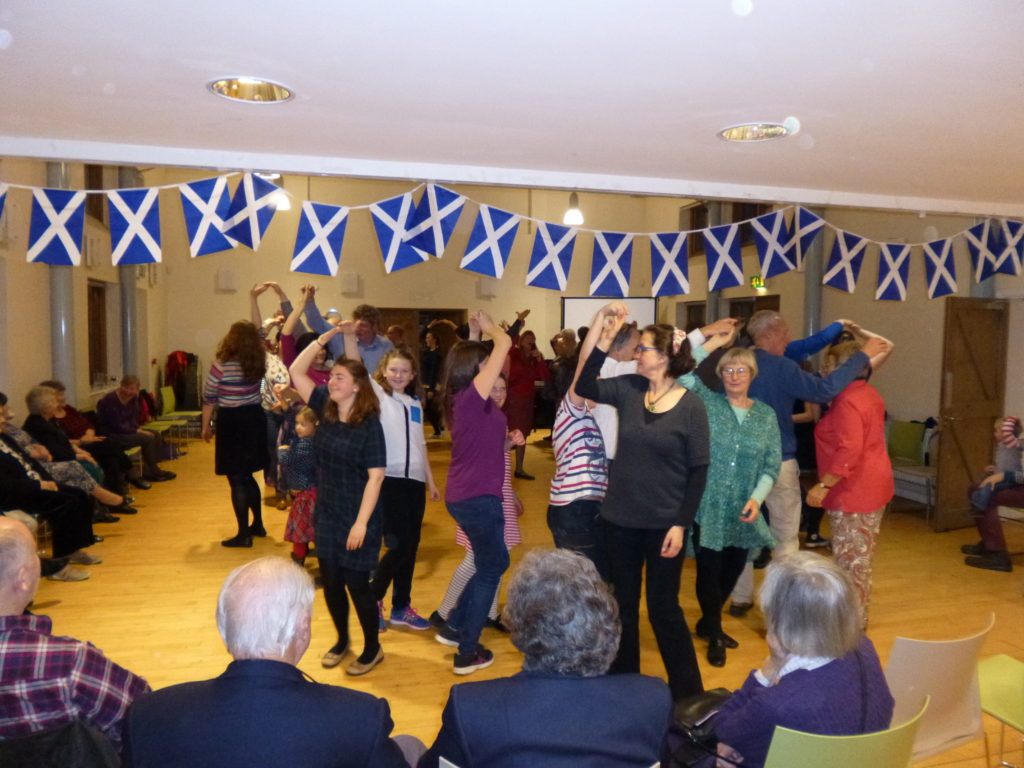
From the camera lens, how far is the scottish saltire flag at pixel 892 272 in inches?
208

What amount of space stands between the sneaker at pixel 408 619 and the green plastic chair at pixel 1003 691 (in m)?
2.49

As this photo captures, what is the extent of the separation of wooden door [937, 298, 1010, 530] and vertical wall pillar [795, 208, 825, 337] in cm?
250

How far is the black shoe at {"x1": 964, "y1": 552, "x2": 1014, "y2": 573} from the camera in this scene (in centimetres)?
503

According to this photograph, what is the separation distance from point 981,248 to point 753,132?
3133 mm

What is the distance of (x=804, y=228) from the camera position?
4863 mm

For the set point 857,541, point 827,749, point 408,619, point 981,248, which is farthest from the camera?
point 981,248

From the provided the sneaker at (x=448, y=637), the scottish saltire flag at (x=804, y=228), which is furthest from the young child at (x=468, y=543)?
the scottish saltire flag at (x=804, y=228)

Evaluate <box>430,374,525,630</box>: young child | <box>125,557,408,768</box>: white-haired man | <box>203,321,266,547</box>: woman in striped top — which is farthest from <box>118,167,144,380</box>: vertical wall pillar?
<box>125,557,408,768</box>: white-haired man

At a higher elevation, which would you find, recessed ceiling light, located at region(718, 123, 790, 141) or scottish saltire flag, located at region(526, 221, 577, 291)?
recessed ceiling light, located at region(718, 123, 790, 141)

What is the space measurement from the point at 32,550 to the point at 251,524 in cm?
414

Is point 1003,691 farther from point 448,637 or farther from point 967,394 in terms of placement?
point 967,394

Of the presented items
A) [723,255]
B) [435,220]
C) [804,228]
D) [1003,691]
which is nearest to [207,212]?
[435,220]

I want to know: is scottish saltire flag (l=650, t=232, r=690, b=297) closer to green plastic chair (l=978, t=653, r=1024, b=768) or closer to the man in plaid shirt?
green plastic chair (l=978, t=653, r=1024, b=768)

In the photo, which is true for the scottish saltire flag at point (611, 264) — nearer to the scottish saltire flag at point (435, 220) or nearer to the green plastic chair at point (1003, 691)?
the scottish saltire flag at point (435, 220)
